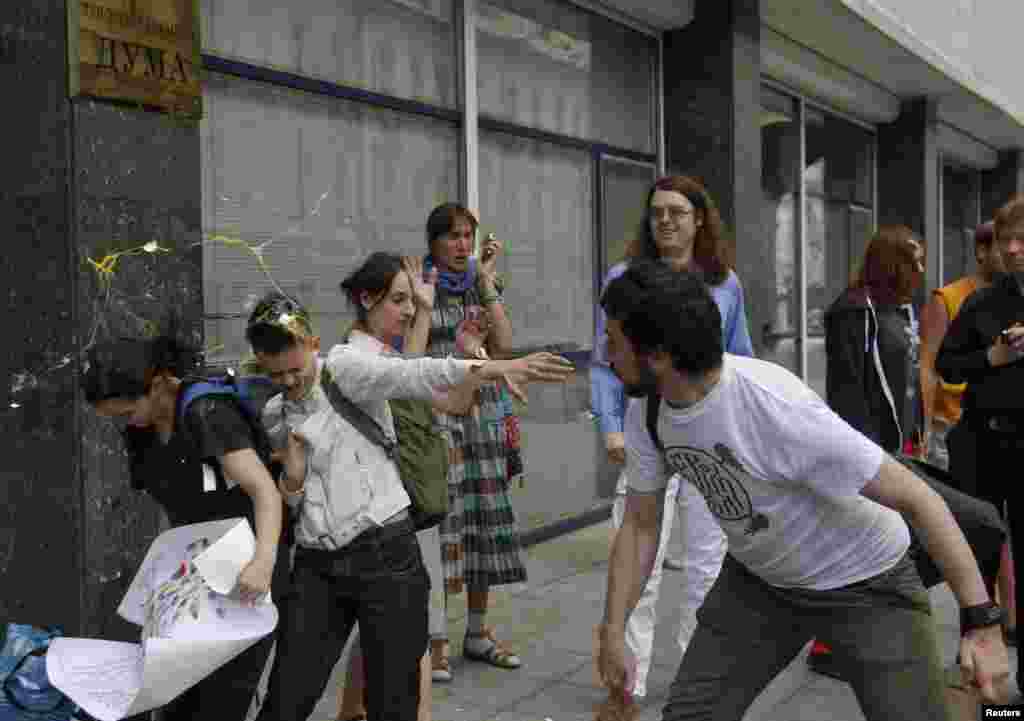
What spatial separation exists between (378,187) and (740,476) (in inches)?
161

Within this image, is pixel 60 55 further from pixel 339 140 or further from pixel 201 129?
→ pixel 339 140

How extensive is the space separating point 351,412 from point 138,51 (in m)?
1.83

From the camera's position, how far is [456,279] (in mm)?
4910

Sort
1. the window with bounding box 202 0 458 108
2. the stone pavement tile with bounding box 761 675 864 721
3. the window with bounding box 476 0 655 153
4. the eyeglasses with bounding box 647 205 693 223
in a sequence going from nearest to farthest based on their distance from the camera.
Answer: the eyeglasses with bounding box 647 205 693 223, the stone pavement tile with bounding box 761 675 864 721, the window with bounding box 202 0 458 108, the window with bounding box 476 0 655 153

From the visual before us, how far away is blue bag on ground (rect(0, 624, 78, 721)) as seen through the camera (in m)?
3.27

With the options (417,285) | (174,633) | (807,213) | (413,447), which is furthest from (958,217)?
(174,633)

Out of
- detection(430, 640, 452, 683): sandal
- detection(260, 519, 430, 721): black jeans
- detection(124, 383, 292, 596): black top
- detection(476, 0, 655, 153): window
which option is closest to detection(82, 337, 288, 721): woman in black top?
detection(124, 383, 292, 596): black top

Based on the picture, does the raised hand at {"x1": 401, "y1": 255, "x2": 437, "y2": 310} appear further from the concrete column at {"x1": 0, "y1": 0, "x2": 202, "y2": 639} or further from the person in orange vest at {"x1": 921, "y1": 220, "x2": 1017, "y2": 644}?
the person in orange vest at {"x1": 921, "y1": 220, "x2": 1017, "y2": 644}

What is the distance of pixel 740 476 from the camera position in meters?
2.63

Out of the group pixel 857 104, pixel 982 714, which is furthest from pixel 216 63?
pixel 857 104

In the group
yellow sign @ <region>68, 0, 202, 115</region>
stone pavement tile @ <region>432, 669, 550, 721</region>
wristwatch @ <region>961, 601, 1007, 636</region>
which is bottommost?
stone pavement tile @ <region>432, 669, 550, 721</region>

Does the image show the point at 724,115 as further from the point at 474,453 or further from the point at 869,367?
the point at 474,453

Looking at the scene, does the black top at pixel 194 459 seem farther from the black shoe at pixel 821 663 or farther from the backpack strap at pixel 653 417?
the black shoe at pixel 821 663

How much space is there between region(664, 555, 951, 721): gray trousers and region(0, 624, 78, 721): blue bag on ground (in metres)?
1.70
